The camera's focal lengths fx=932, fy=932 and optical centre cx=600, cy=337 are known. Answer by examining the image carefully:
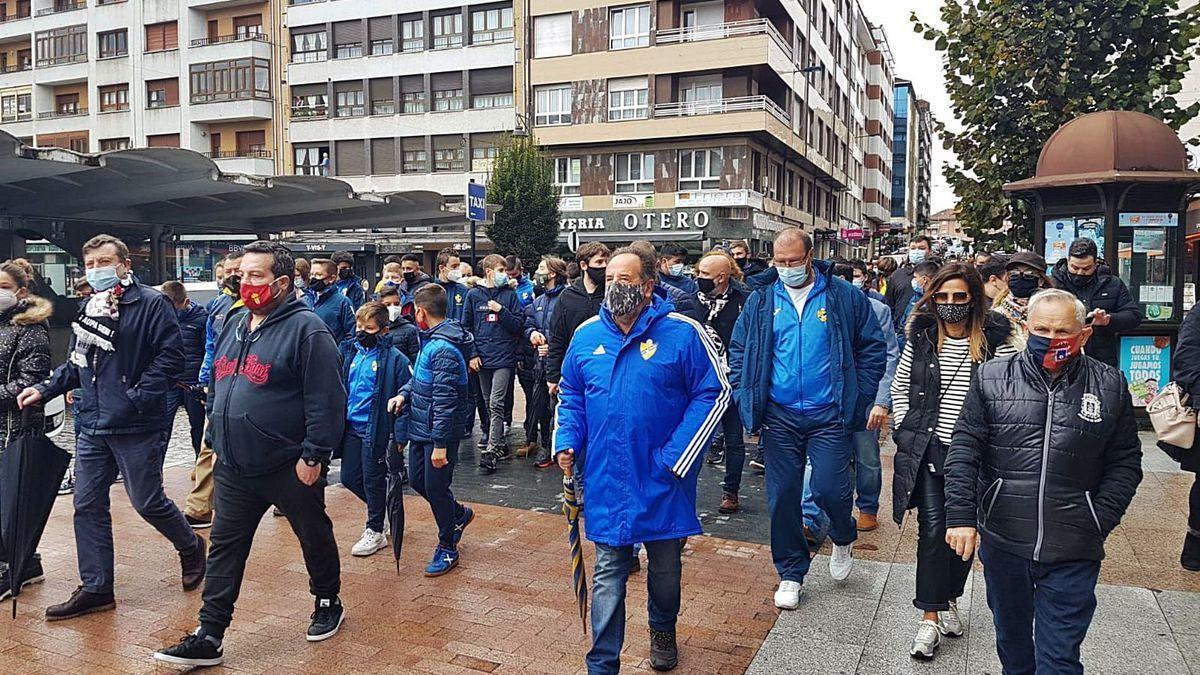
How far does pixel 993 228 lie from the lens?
1242 cm

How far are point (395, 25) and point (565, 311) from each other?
121 ft

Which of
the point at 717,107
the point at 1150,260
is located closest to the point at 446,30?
the point at 717,107

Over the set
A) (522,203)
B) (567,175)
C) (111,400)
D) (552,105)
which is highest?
(552,105)

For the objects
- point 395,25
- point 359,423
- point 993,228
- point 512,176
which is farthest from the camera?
point 395,25

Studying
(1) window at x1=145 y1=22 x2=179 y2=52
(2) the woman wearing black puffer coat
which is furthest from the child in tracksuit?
(1) window at x1=145 y1=22 x2=179 y2=52

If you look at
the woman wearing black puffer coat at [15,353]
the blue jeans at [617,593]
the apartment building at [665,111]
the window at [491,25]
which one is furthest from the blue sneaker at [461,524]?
the window at [491,25]

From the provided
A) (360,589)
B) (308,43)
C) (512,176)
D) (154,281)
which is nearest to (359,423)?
(360,589)

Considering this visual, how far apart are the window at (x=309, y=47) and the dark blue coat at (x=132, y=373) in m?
40.3

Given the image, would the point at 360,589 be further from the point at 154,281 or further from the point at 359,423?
the point at 154,281

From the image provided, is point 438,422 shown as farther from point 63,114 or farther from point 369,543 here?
point 63,114

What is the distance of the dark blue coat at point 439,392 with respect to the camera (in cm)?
555

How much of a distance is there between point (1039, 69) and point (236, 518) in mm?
10507

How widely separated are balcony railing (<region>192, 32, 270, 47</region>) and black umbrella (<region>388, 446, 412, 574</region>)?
42215 mm

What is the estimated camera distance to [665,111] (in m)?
35.3
